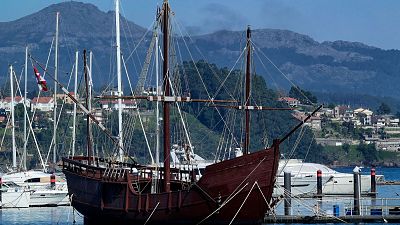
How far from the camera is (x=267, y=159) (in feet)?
204

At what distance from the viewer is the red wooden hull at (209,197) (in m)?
62.4

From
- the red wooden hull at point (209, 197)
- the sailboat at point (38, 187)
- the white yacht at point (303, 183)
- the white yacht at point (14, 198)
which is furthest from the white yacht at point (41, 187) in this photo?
the red wooden hull at point (209, 197)

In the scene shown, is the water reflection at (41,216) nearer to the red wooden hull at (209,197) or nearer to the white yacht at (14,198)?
the white yacht at (14,198)

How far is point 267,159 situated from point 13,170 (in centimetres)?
5850

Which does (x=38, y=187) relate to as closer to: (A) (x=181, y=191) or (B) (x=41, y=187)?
(B) (x=41, y=187)

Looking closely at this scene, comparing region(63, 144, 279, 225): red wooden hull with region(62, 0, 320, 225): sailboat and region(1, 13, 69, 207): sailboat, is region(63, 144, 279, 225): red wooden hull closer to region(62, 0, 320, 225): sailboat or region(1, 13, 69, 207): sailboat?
region(62, 0, 320, 225): sailboat

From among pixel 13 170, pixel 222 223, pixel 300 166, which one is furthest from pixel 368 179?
pixel 222 223

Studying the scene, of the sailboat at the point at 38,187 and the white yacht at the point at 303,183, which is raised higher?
the white yacht at the point at 303,183

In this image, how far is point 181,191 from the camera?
63938 mm

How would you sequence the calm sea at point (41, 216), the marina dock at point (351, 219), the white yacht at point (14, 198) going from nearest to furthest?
the marina dock at point (351, 219)
the calm sea at point (41, 216)
the white yacht at point (14, 198)

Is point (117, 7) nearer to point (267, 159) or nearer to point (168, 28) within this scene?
point (168, 28)

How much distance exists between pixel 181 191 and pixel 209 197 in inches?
66.0

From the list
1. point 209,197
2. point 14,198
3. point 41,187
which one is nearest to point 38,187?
point 41,187

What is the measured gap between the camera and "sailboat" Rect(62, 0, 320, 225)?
6247 cm
